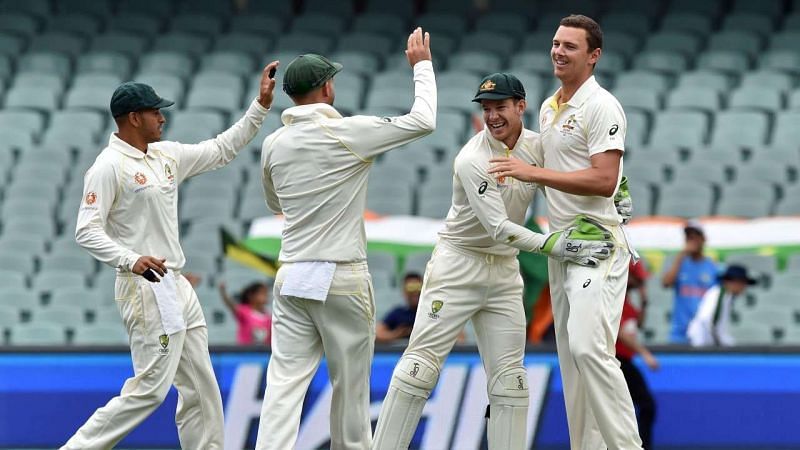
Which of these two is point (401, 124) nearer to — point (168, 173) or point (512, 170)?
point (512, 170)

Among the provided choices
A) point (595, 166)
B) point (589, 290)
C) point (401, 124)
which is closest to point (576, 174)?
point (595, 166)

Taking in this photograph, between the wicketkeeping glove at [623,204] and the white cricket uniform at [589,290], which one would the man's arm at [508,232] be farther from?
the wicketkeeping glove at [623,204]

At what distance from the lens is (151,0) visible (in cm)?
2038

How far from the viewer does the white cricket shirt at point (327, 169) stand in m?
7.42

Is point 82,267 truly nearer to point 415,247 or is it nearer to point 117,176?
point 415,247

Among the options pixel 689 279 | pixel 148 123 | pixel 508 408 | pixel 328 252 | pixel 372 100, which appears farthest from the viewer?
pixel 372 100

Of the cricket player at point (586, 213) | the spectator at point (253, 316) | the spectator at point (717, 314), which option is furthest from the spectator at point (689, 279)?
the cricket player at point (586, 213)

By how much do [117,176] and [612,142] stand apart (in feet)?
7.91

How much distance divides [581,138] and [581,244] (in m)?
0.49

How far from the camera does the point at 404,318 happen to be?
11.5 m

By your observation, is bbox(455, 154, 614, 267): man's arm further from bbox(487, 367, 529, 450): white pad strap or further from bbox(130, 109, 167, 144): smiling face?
bbox(130, 109, 167, 144): smiling face

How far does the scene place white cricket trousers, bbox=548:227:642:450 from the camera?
7.17m

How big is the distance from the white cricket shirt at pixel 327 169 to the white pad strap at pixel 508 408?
91cm

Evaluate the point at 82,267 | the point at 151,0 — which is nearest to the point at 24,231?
the point at 82,267
